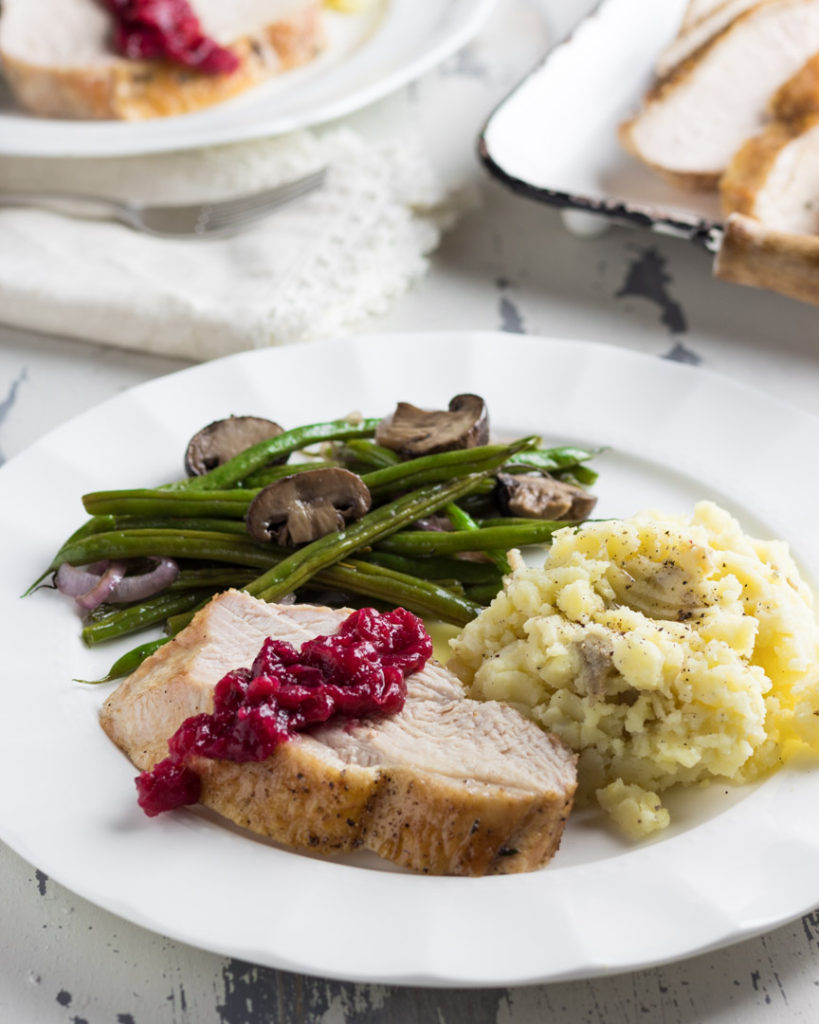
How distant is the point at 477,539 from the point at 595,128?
3.52 metres

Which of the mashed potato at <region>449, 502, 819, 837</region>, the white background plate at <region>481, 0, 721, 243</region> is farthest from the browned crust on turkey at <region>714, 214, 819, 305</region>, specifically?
the mashed potato at <region>449, 502, 819, 837</region>

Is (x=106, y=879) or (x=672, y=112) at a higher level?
(x=672, y=112)

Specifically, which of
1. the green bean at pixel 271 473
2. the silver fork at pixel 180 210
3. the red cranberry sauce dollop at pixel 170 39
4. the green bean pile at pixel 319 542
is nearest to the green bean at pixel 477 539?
the green bean pile at pixel 319 542

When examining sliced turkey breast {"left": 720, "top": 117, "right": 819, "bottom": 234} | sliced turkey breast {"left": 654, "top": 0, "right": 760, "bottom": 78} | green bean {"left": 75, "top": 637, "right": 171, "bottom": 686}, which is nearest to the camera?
green bean {"left": 75, "top": 637, "right": 171, "bottom": 686}

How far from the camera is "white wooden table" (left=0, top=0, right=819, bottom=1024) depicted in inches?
113

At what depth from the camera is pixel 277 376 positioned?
15.9ft

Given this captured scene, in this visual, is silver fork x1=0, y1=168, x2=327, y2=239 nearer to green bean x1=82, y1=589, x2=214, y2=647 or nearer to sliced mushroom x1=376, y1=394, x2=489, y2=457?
sliced mushroom x1=376, y1=394, x2=489, y2=457

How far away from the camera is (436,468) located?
4184mm

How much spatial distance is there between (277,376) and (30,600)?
1.52m

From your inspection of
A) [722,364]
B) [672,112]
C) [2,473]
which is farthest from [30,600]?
[672,112]

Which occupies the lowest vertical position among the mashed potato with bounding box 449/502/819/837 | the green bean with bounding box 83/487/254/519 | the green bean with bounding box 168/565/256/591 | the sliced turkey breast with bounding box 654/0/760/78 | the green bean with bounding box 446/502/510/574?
the green bean with bounding box 168/565/256/591

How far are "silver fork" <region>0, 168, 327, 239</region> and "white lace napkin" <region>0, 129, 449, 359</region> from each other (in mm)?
60

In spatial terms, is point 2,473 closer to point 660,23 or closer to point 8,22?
point 8,22

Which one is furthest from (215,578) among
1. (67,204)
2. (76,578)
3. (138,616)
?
(67,204)
